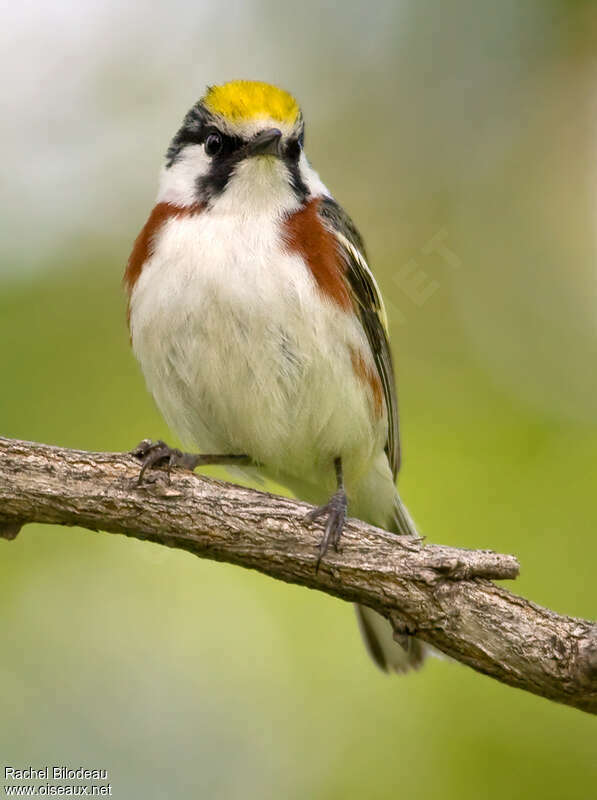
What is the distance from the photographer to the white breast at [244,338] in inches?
200

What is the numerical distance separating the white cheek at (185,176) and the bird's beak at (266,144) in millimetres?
332

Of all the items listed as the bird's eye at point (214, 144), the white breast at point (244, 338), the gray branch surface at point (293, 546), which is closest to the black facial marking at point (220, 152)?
the bird's eye at point (214, 144)

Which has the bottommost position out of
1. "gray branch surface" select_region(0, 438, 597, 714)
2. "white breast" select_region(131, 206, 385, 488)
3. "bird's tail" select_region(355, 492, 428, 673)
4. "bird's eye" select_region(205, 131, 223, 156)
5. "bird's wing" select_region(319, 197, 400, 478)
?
"gray branch surface" select_region(0, 438, 597, 714)

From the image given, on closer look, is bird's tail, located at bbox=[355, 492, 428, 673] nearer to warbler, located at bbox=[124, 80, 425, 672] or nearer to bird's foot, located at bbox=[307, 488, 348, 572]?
warbler, located at bbox=[124, 80, 425, 672]

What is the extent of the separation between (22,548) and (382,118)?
4.49m

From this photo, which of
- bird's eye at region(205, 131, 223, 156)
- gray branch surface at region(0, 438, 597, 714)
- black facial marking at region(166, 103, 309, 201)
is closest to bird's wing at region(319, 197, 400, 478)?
black facial marking at region(166, 103, 309, 201)

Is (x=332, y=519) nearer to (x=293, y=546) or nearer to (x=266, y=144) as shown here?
(x=293, y=546)

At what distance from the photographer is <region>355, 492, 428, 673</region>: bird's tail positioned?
600 centimetres

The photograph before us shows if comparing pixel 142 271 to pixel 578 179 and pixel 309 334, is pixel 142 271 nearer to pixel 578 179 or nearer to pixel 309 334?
pixel 309 334

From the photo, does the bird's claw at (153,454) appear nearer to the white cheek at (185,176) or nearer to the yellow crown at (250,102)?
the white cheek at (185,176)

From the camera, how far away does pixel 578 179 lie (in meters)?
8.39

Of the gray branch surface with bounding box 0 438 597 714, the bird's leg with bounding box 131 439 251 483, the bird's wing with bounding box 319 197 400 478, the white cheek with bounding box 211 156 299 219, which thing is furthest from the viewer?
the bird's wing with bounding box 319 197 400 478

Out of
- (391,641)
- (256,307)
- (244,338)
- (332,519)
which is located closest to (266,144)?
(256,307)

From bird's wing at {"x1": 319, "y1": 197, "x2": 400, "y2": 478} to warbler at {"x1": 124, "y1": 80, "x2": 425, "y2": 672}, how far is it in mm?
14
